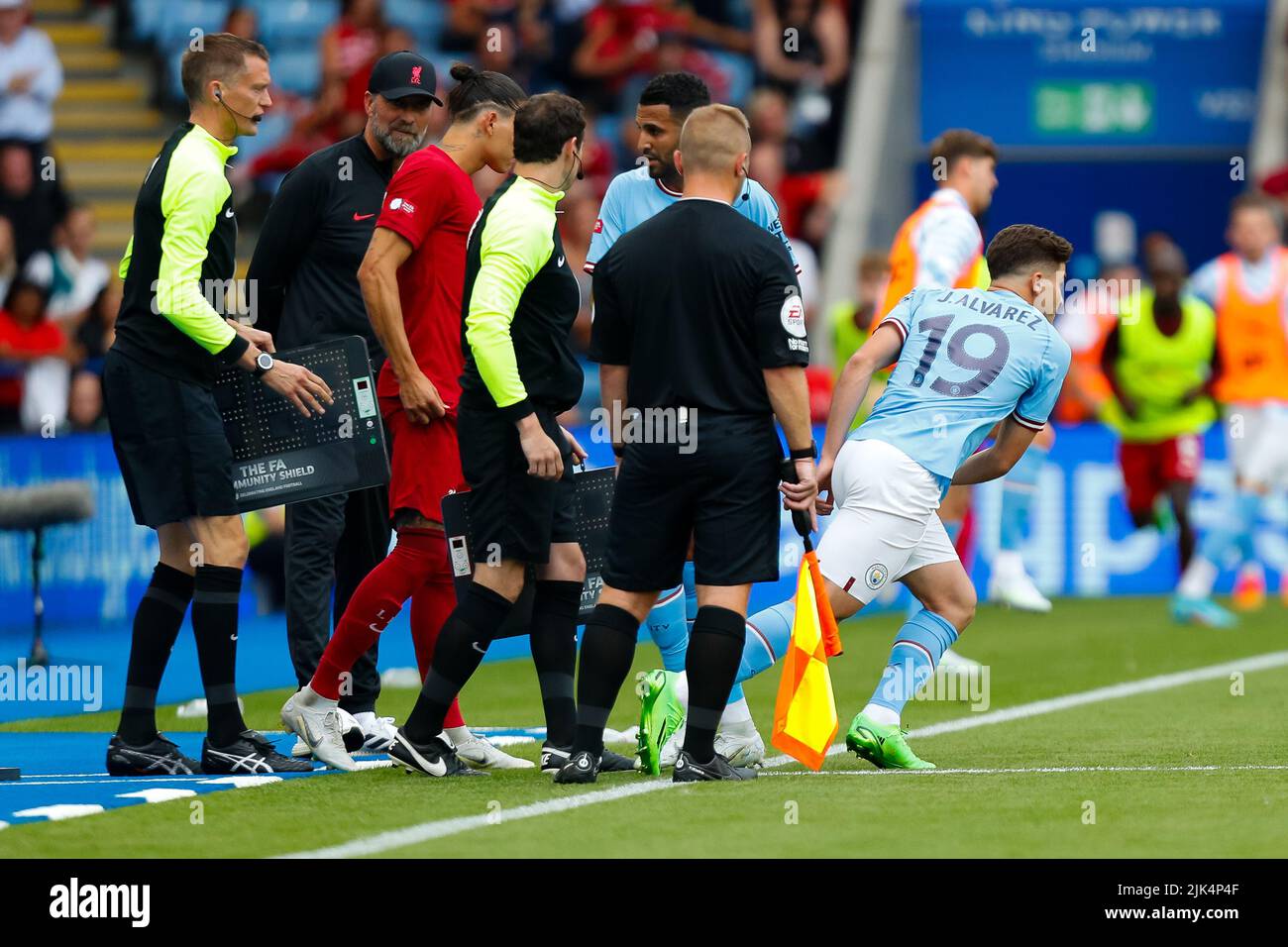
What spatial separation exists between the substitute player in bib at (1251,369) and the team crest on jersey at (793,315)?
7734 millimetres

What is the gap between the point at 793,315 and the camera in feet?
22.6

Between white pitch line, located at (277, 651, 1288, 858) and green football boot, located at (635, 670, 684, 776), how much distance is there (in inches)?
7.4

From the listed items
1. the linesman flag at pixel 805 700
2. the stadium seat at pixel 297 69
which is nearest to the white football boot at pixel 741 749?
the linesman flag at pixel 805 700

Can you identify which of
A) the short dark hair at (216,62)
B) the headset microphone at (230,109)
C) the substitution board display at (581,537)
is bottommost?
the substitution board display at (581,537)

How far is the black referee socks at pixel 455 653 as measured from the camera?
732cm

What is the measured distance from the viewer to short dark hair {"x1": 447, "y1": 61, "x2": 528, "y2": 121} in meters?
7.84

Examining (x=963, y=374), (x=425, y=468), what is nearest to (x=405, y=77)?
(x=425, y=468)

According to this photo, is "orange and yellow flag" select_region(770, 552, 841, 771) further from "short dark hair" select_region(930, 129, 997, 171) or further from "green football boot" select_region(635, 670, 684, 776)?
"short dark hair" select_region(930, 129, 997, 171)

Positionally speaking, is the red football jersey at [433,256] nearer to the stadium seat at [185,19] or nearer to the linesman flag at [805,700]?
the linesman flag at [805,700]
